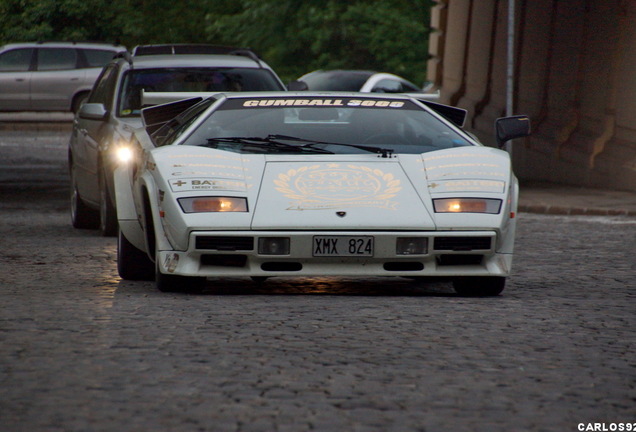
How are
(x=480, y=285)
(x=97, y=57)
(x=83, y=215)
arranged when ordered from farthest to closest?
(x=97, y=57), (x=83, y=215), (x=480, y=285)

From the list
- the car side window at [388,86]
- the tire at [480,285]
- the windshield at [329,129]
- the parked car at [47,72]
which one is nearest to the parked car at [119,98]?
the windshield at [329,129]

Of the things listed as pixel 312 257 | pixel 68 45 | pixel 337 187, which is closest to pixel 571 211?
pixel 337 187

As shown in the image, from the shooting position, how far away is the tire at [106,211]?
38.9ft

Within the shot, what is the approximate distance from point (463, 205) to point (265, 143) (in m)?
1.37

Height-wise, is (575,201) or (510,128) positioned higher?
(510,128)

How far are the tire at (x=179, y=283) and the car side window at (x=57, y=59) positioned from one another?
26342 mm

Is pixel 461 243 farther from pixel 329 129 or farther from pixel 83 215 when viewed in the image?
pixel 83 215

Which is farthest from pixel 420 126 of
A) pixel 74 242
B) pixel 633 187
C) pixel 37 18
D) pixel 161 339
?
pixel 37 18

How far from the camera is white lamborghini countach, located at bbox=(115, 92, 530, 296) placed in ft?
25.2

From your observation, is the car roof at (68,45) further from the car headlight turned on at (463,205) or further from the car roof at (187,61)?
the car headlight turned on at (463,205)

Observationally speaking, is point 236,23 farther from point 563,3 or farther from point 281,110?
point 281,110

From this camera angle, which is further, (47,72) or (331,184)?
(47,72)

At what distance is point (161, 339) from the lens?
647cm

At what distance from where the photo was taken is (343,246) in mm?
7711
